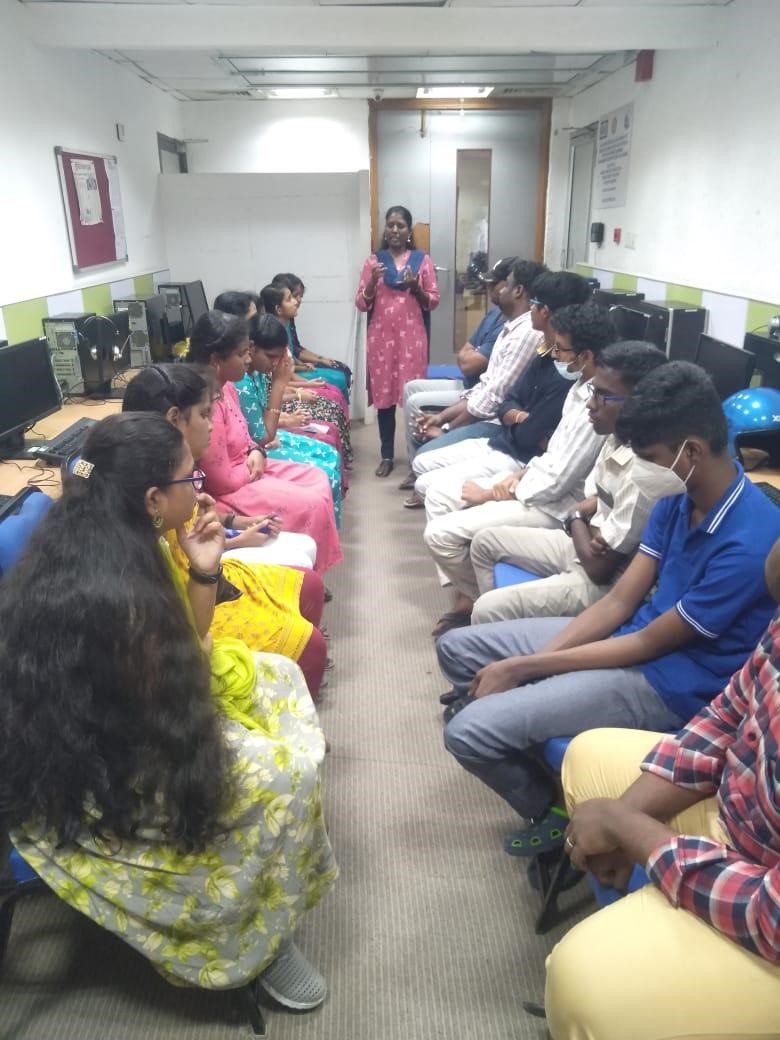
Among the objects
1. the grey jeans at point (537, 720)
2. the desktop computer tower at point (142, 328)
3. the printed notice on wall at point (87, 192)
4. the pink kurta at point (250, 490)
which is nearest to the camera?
the grey jeans at point (537, 720)

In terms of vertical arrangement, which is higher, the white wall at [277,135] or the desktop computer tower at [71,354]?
the white wall at [277,135]

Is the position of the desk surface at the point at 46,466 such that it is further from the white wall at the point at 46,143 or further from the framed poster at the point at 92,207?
the framed poster at the point at 92,207

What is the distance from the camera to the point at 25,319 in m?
3.16

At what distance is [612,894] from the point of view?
129 cm

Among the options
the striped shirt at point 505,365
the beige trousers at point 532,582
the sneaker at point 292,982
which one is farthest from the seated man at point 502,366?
Result: the sneaker at point 292,982

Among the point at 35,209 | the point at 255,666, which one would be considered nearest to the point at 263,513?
the point at 255,666

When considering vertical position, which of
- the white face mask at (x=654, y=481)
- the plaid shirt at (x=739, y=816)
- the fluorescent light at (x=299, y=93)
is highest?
the fluorescent light at (x=299, y=93)

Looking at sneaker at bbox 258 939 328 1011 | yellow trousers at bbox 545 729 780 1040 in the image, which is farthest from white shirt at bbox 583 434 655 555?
sneaker at bbox 258 939 328 1011

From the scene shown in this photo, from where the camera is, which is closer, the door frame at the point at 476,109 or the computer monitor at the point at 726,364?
the computer monitor at the point at 726,364

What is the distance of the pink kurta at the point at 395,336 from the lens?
443cm

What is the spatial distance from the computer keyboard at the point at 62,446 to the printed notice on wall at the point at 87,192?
5.52ft

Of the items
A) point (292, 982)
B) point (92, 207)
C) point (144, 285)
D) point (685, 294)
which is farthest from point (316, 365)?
point (292, 982)

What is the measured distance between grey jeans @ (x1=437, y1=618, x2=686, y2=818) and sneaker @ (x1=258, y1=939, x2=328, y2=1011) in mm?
506

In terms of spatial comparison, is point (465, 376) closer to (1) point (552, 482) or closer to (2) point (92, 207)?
(1) point (552, 482)
